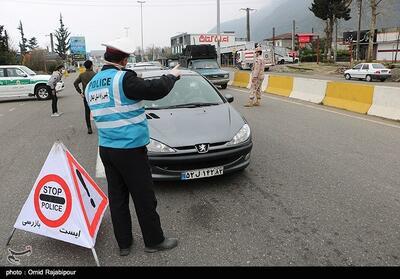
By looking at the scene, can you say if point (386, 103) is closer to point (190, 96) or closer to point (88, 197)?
point (190, 96)

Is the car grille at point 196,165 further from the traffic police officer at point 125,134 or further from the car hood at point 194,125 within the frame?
the traffic police officer at point 125,134

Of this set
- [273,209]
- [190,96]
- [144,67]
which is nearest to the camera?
[273,209]

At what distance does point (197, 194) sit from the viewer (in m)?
4.65

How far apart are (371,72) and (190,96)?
25718 mm

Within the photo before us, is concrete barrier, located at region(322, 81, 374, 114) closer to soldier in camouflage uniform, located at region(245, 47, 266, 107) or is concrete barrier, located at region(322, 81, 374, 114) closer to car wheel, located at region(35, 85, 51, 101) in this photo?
soldier in camouflage uniform, located at region(245, 47, 266, 107)

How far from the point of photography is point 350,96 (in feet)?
36.9

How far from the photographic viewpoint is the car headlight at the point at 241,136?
15.6 ft

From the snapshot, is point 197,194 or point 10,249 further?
point 197,194

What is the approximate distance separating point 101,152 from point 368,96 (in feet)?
30.1

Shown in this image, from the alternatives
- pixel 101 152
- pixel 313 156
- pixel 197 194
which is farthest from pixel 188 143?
pixel 313 156

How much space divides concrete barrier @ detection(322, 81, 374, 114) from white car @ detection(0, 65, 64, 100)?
1225cm

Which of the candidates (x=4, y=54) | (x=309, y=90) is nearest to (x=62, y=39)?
(x=4, y=54)

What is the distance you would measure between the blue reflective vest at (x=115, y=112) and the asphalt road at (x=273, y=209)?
1.04 metres
